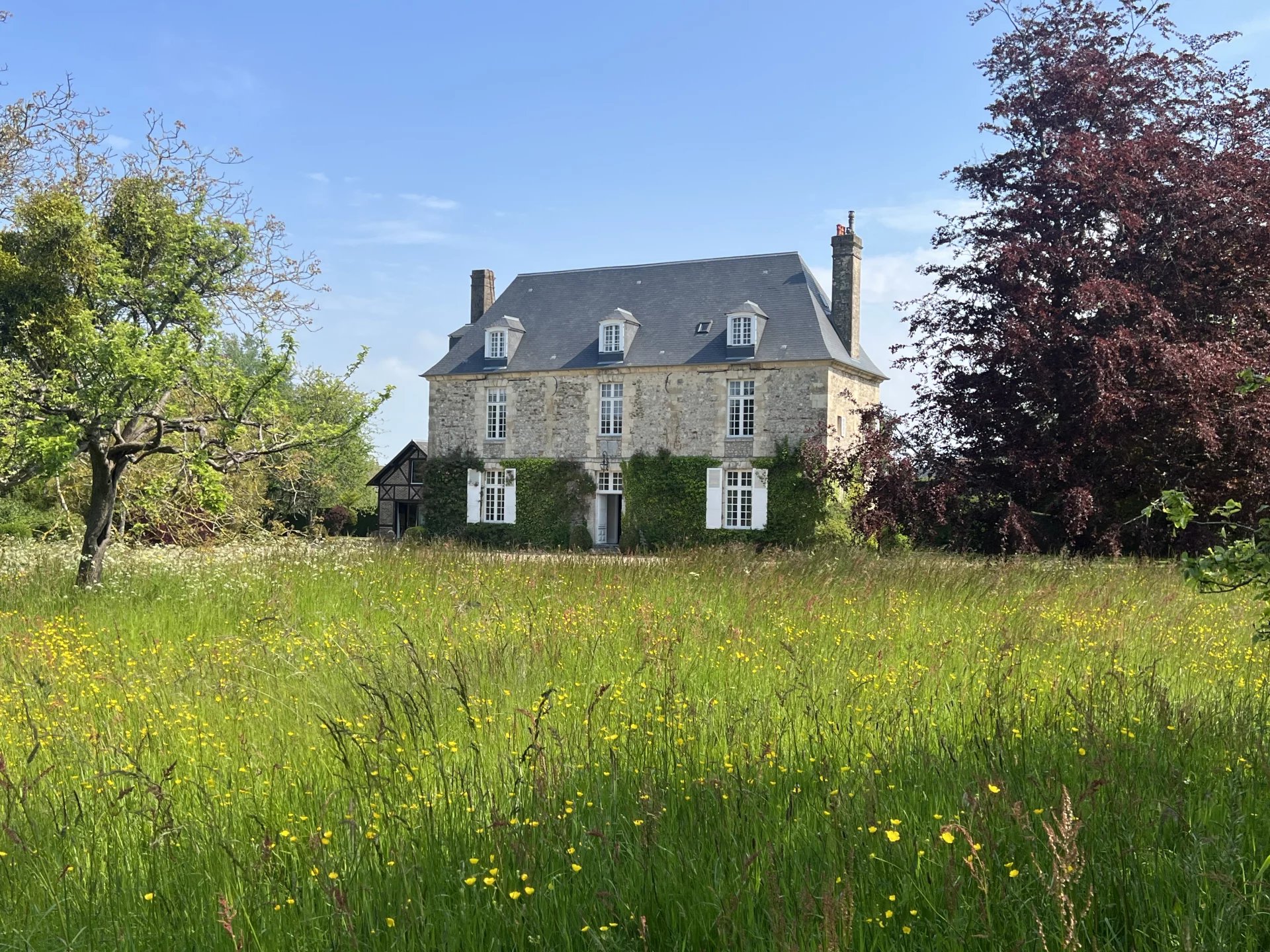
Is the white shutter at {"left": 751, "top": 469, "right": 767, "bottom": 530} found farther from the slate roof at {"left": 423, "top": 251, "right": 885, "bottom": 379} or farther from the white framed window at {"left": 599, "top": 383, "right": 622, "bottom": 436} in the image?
the white framed window at {"left": 599, "top": 383, "right": 622, "bottom": 436}

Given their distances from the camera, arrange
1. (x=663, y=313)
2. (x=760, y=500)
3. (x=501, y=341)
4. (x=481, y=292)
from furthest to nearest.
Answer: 1. (x=481, y=292)
2. (x=501, y=341)
3. (x=663, y=313)
4. (x=760, y=500)

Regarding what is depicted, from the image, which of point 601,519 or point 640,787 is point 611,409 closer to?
point 601,519

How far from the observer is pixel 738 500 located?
28.0 metres

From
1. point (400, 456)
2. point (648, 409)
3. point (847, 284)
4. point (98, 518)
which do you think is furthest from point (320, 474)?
point (98, 518)

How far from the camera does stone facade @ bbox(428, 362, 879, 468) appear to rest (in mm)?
27484

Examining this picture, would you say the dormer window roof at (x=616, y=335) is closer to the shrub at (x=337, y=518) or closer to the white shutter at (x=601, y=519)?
the white shutter at (x=601, y=519)

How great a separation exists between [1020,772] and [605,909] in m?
1.70

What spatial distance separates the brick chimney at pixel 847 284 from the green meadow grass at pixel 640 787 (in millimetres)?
21744

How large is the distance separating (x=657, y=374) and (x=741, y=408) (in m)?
2.78

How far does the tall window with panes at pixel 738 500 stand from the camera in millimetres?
27844

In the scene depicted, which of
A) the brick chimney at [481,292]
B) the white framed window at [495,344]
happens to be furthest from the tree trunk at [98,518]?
the brick chimney at [481,292]

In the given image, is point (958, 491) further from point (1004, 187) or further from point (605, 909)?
point (605, 909)

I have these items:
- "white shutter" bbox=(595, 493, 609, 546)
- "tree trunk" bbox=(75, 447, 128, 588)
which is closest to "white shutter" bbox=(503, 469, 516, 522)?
"white shutter" bbox=(595, 493, 609, 546)

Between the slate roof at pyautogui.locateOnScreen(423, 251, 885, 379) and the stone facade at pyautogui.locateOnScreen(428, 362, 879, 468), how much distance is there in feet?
1.24
